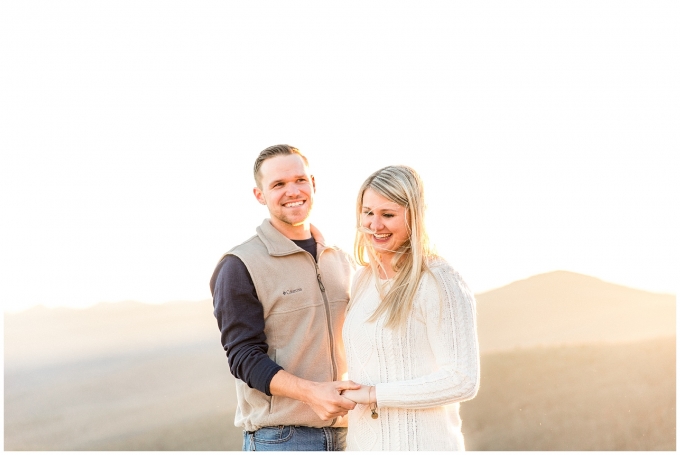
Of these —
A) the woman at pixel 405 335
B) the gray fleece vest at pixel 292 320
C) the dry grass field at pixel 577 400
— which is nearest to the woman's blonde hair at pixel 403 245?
the woman at pixel 405 335

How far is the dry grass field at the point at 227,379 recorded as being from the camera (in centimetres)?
815

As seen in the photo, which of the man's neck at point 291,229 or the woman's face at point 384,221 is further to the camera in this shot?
the man's neck at point 291,229

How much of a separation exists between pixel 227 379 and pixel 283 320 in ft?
21.3

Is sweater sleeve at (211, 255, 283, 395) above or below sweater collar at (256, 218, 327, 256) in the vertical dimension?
→ below

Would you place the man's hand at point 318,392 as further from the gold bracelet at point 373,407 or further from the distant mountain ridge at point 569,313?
the distant mountain ridge at point 569,313

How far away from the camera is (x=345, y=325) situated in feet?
8.76

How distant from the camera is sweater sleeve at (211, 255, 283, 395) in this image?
2715 millimetres

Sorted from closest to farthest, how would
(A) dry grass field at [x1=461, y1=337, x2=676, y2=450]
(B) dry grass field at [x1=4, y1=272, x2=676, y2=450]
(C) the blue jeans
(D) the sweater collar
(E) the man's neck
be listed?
(C) the blue jeans, (D) the sweater collar, (E) the man's neck, (A) dry grass field at [x1=461, y1=337, x2=676, y2=450], (B) dry grass field at [x1=4, y1=272, x2=676, y2=450]

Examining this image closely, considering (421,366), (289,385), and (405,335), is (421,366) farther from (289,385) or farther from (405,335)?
(289,385)

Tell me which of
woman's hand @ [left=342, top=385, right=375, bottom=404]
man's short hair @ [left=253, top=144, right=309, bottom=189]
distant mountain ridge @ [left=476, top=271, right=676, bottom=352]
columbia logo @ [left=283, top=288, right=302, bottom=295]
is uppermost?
man's short hair @ [left=253, top=144, right=309, bottom=189]

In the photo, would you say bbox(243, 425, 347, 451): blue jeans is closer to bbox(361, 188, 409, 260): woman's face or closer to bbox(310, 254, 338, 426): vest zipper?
bbox(310, 254, 338, 426): vest zipper

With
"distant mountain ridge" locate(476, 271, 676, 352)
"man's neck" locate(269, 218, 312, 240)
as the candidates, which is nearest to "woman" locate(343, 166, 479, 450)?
"man's neck" locate(269, 218, 312, 240)

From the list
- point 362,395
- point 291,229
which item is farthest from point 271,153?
point 362,395

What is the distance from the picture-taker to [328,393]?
2.59m
